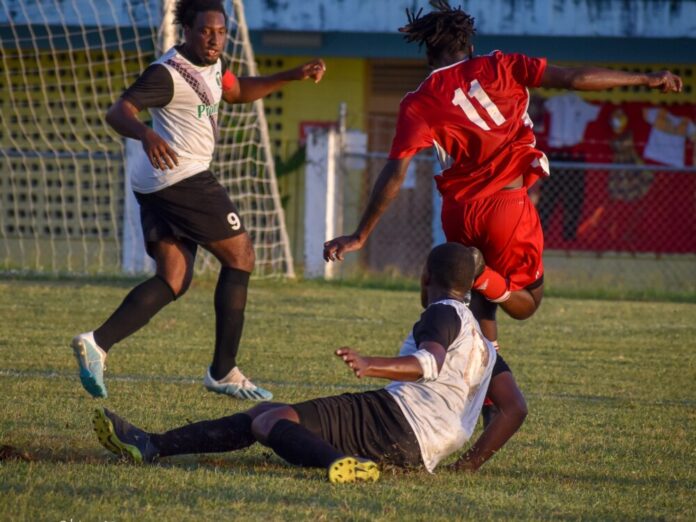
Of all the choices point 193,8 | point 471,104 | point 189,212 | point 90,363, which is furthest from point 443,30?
point 90,363

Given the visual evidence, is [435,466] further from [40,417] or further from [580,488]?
[40,417]

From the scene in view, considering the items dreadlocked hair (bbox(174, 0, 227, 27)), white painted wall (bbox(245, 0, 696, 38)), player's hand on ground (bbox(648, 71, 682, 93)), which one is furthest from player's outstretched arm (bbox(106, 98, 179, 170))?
white painted wall (bbox(245, 0, 696, 38))

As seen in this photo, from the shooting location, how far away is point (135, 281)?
13359mm

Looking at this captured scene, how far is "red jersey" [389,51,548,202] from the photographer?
6016 millimetres

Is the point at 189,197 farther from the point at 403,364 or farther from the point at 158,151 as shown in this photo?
the point at 403,364

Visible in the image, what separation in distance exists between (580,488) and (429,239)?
14.2 metres

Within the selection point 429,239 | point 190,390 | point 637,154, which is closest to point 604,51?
point 637,154

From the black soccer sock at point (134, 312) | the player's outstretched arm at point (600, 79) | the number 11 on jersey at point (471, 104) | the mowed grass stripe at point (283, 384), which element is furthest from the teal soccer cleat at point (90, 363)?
the player's outstretched arm at point (600, 79)

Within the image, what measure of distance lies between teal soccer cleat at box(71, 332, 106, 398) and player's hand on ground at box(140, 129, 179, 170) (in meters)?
0.88

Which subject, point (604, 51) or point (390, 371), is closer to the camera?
point (390, 371)

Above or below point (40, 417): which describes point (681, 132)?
below

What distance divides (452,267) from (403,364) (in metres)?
0.69

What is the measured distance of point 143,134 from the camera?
6.24m

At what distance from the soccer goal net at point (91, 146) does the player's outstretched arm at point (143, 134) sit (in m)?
6.35
